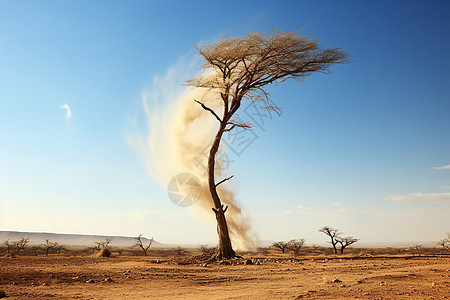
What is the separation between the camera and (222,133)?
1786 centimetres

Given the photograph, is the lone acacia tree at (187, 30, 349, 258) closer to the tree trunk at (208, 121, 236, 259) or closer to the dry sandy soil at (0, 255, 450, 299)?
the tree trunk at (208, 121, 236, 259)

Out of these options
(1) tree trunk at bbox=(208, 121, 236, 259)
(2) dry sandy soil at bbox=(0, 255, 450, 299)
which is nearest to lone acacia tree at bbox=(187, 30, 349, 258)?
(1) tree trunk at bbox=(208, 121, 236, 259)

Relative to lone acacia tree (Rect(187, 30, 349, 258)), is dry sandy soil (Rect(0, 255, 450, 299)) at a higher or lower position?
lower

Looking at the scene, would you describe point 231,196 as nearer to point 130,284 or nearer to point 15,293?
point 130,284

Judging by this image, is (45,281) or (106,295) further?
(45,281)

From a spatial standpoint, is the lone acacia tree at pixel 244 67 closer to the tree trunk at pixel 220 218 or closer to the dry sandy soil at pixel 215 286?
the tree trunk at pixel 220 218

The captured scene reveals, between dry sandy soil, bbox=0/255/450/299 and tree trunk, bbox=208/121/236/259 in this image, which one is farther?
tree trunk, bbox=208/121/236/259

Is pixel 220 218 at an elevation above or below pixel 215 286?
above

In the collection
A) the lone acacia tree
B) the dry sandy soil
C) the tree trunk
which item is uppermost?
the lone acacia tree

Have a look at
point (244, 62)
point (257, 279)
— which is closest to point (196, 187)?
point (244, 62)

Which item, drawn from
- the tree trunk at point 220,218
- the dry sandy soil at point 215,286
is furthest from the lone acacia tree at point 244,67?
the dry sandy soil at point 215,286

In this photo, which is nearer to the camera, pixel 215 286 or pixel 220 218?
pixel 215 286

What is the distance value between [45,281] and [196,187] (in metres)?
14.8

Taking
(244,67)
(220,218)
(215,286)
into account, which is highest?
(244,67)
